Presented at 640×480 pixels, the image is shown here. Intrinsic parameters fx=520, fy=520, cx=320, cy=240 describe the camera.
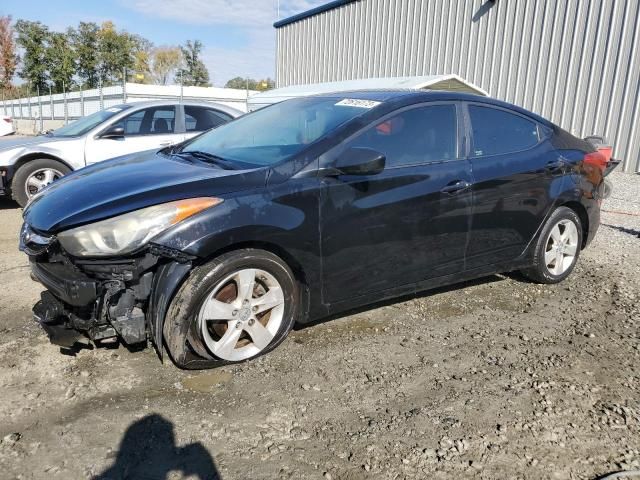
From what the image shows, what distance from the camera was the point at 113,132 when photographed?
7082mm

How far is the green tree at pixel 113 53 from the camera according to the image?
48.8 meters

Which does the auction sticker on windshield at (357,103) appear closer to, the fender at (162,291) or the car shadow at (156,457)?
the fender at (162,291)

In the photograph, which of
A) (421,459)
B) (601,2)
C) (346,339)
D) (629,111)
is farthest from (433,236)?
(601,2)

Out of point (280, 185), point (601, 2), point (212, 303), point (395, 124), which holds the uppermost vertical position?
point (601, 2)

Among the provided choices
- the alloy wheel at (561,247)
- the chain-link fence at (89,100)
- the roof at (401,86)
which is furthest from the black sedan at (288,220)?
the chain-link fence at (89,100)

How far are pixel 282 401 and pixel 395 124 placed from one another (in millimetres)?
1934

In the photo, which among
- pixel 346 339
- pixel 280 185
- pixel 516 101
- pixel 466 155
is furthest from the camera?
pixel 516 101

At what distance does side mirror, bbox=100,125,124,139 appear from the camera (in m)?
7.06

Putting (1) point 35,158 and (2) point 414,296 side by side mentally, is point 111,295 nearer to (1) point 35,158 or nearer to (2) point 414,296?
(2) point 414,296

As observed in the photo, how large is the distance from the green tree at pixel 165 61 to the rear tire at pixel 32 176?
69255 mm

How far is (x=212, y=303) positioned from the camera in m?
2.83

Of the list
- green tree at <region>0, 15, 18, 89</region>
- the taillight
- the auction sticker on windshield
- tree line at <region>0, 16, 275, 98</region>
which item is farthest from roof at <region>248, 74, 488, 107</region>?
green tree at <region>0, 15, 18, 89</region>

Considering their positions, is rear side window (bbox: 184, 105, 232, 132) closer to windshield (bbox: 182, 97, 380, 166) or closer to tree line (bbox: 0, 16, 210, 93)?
windshield (bbox: 182, 97, 380, 166)

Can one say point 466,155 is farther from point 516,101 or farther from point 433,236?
point 516,101
